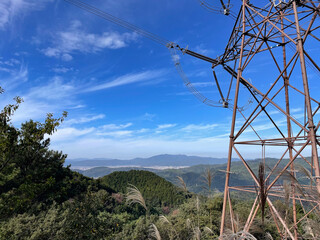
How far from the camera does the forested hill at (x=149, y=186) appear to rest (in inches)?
1649

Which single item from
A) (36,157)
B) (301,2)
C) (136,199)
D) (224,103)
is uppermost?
(301,2)

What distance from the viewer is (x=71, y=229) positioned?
6.07 metres

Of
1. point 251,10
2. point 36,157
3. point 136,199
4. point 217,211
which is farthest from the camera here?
point 217,211

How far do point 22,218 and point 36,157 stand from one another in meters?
2.10

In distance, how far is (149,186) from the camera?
48.4 m

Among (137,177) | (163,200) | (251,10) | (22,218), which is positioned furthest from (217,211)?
(137,177)

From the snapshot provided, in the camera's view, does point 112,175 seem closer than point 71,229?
No

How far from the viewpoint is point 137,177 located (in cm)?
5294

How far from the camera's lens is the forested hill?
137ft

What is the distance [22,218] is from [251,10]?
10569 mm

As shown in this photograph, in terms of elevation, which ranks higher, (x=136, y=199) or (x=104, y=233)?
(x=136, y=199)

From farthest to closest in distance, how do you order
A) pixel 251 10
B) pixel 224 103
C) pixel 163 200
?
1. pixel 163 200
2. pixel 224 103
3. pixel 251 10

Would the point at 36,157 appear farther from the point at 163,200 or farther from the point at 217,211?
the point at 163,200

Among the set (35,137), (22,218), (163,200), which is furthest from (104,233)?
(163,200)
